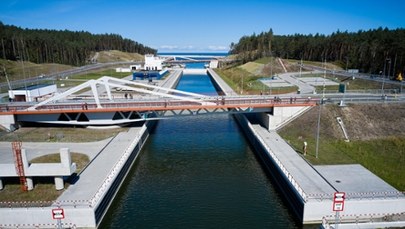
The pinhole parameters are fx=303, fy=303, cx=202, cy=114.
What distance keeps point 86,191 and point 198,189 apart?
1087 centimetres

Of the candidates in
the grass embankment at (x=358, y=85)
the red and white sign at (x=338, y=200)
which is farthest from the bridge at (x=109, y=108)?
the grass embankment at (x=358, y=85)

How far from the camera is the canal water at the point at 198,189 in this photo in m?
25.6

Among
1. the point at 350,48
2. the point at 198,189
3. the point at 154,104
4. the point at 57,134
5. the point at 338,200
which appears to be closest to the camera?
the point at 338,200

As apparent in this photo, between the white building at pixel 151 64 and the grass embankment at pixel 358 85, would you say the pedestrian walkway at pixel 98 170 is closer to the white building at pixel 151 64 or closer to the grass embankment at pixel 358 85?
the grass embankment at pixel 358 85

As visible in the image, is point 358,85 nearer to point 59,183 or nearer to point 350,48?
point 350,48

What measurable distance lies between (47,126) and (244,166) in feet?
102

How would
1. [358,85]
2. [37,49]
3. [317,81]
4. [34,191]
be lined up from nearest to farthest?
1. [34,191]
2. [358,85]
3. [317,81]
4. [37,49]

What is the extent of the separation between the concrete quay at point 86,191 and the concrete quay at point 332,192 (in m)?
16.5

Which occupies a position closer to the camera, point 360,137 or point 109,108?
point 360,137

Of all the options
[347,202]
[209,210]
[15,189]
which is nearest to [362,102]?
[347,202]

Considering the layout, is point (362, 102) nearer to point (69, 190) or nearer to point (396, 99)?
point (396, 99)

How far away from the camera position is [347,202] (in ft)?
78.7

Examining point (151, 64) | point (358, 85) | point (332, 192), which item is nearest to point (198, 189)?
point (332, 192)

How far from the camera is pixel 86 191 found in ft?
85.3
